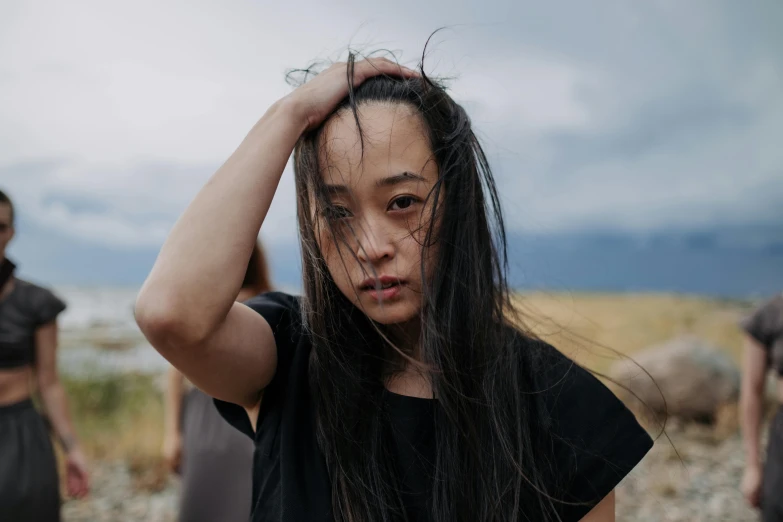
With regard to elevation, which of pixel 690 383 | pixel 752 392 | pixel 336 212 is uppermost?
pixel 336 212

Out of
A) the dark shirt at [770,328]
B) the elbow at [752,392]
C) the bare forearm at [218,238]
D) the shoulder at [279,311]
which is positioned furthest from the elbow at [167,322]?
the elbow at [752,392]

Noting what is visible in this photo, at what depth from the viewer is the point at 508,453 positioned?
4.57 ft

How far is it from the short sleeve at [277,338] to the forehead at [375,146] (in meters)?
0.37

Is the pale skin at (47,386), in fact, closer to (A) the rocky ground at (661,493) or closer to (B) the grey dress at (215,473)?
(B) the grey dress at (215,473)

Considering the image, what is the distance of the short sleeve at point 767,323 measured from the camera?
122 inches

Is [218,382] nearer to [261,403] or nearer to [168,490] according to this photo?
[261,403]

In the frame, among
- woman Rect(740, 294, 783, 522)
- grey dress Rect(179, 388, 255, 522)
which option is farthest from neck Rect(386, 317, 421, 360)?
woman Rect(740, 294, 783, 522)

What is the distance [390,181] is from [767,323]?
8.40ft

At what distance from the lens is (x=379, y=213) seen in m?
1.39

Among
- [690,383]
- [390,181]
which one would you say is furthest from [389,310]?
[690,383]

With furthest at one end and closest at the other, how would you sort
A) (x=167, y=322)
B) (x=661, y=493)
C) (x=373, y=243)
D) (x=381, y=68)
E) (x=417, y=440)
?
(x=661, y=493)
(x=381, y=68)
(x=417, y=440)
(x=373, y=243)
(x=167, y=322)

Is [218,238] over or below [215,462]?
over

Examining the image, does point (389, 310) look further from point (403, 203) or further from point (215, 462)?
point (215, 462)

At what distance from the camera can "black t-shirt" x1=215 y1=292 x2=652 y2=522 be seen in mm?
1400
